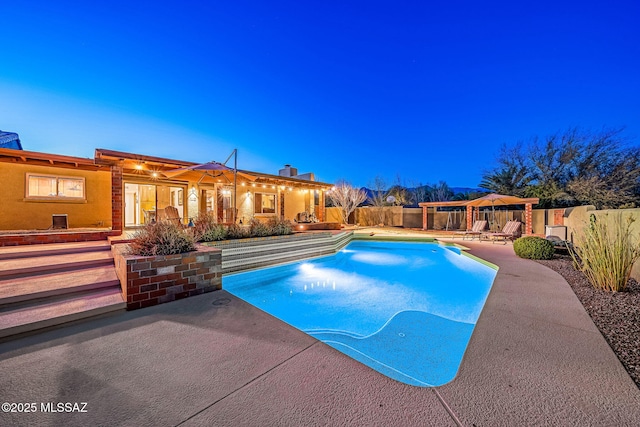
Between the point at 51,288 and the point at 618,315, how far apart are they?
682cm

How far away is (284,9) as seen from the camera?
13180mm

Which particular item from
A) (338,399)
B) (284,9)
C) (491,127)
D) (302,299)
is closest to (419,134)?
(491,127)

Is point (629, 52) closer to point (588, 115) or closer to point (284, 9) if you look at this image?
point (588, 115)

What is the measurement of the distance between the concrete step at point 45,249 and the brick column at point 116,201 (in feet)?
3.38

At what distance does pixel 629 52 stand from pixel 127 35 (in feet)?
112

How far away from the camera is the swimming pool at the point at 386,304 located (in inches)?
118


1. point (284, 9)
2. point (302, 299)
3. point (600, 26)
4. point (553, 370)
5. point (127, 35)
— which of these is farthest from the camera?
point (600, 26)

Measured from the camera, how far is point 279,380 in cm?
174

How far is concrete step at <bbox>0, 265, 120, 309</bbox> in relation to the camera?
9.57ft

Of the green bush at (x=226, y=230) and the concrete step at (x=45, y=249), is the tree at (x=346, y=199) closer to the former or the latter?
the green bush at (x=226, y=230)

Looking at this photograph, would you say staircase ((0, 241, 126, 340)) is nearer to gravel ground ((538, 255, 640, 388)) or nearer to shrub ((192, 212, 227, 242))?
shrub ((192, 212, 227, 242))

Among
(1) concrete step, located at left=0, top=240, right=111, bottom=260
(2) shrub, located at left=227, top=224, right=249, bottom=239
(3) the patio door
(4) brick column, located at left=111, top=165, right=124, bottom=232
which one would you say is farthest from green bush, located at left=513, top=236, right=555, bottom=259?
(3) the patio door

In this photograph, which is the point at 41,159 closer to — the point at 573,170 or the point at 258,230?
the point at 258,230

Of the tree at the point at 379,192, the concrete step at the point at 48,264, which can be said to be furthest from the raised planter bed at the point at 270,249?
the tree at the point at 379,192
